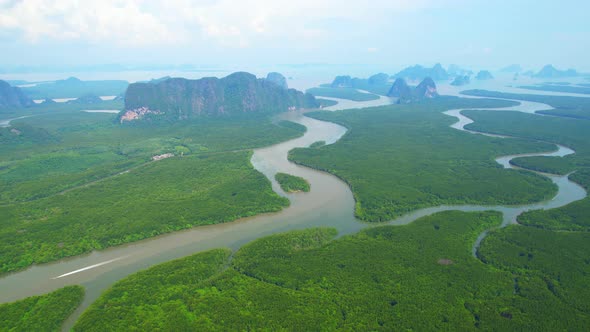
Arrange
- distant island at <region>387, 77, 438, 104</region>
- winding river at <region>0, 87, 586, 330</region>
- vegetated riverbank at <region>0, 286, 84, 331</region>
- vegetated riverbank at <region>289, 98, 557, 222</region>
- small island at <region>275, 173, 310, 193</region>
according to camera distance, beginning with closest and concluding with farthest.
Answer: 1. vegetated riverbank at <region>0, 286, 84, 331</region>
2. winding river at <region>0, 87, 586, 330</region>
3. vegetated riverbank at <region>289, 98, 557, 222</region>
4. small island at <region>275, 173, 310, 193</region>
5. distant island at <region>387, 77, 438, 104</region>

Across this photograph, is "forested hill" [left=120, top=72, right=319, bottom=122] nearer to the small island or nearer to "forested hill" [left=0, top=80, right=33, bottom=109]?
"forested hill" [left=0, top=80, right=33, bottom=109]

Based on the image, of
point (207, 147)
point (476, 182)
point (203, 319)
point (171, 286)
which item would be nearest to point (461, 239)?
point (476, 182)

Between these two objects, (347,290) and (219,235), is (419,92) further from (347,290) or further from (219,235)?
(347,290)

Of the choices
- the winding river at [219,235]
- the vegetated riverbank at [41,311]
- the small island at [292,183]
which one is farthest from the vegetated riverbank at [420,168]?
the vegetated riverbank at [41,311]

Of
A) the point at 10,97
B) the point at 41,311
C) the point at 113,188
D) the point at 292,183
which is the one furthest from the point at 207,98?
the point at 41,311

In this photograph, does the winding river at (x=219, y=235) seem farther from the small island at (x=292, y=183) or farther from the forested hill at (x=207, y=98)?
the forested hill at (x=207, y=98)

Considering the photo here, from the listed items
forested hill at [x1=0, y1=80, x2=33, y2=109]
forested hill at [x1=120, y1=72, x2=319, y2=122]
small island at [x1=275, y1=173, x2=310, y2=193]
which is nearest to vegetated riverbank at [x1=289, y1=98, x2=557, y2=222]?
small island at [x1=275, y1=173, x2=310, y2=193]

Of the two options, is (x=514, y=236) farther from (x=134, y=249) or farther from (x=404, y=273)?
(x=134, y=249)
